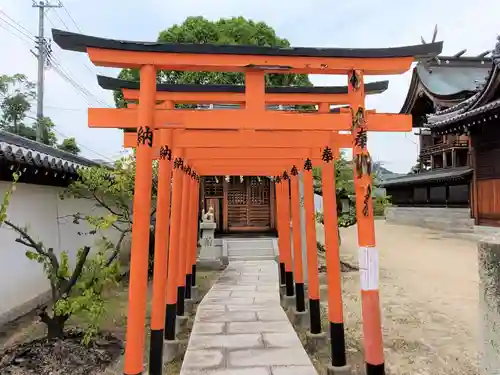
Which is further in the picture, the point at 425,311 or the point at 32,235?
the point at 425,311

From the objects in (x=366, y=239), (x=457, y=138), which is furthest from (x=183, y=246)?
(x=457, y=138)

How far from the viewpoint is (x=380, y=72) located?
3945 mm

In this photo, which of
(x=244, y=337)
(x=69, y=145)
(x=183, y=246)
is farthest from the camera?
(x=69, y=145)

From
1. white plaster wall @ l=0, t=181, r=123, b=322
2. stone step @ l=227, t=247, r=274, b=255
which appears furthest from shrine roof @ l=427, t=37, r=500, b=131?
white plaster wall @ l=0, t=181, r=123, b=322

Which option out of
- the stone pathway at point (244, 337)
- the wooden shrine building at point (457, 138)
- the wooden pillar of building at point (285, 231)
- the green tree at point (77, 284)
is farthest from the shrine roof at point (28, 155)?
the wooden shrine building at point (457, 138)

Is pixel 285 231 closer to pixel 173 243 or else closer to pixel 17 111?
pixel 173 243

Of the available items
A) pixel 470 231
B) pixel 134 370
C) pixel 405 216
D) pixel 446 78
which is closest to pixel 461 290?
pixel 134 370

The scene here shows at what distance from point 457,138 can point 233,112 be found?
1163 inches

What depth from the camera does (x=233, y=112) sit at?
3.81m

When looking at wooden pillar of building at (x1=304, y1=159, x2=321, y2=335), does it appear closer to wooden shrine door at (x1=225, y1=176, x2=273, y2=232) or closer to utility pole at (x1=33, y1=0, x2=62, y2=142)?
wooden shrine door at (x1=225, y1=176, x2=273, y2=232)

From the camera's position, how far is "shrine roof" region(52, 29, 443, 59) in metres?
3.35

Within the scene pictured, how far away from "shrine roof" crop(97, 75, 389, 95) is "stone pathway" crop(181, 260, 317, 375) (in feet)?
11.4

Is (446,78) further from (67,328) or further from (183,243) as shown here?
(67,328)

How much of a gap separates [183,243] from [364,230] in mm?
4387
